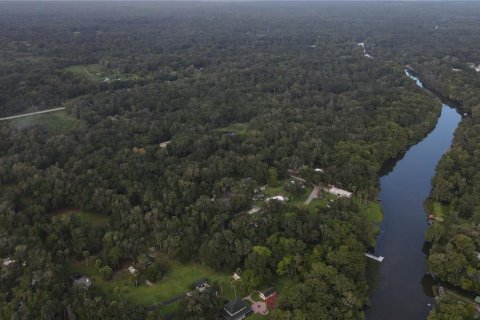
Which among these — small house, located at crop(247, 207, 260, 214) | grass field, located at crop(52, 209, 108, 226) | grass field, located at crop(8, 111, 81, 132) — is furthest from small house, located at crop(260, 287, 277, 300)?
grass field, located at crop(8, 111, 81, 132)

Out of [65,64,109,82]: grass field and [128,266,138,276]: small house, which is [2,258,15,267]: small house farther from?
[65,64,109,82]: grass field

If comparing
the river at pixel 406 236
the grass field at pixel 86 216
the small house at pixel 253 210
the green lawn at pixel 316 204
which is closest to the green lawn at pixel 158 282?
the grass field at pixel 86 216

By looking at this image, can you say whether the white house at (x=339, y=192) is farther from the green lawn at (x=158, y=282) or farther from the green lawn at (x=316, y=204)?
the green lawn at (x=158, y=282)

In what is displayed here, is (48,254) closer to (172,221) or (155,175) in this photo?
(172,221)

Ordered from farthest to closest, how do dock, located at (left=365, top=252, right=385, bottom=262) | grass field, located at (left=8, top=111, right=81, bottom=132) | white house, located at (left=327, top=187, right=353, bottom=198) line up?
grass field, located at (left=8, top=111, right=81, bottom=132) < white house, located at (left=327, top=187, right=353, bottom=198) < dock, located at (left=365, top=252, right=385, bottom=262)

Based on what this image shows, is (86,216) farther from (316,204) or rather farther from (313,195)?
(313,195)

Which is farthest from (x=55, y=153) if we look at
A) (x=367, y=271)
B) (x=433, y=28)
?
(x=433, y=28)
